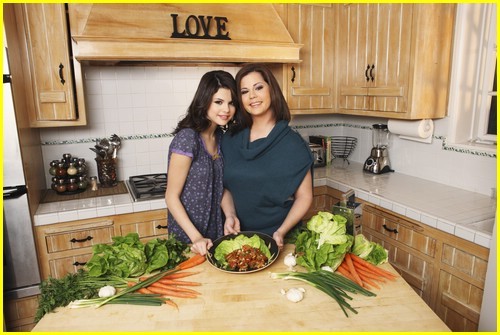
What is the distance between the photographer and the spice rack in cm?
262

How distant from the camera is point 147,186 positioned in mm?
2773

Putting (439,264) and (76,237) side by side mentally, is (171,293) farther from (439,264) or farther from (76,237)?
(439,264)

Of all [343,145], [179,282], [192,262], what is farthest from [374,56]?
[179,282]

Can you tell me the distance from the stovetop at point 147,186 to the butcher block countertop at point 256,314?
55.5 inches

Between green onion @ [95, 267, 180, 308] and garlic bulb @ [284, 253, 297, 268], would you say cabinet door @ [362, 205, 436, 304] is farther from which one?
green onion @ [95, 267, 180, 308]

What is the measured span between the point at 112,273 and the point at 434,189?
2.18 m

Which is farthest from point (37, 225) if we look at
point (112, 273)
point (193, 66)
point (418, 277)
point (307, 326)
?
point (418, 277)

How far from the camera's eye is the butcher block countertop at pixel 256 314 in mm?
1088

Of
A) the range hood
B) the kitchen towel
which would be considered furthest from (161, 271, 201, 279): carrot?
the kitchen towel

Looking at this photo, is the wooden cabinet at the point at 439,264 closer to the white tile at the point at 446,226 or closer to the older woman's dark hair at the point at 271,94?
the white tile at the point at 446,226

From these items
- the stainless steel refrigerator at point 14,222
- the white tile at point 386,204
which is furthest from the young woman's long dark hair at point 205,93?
the white tile at point 386,204

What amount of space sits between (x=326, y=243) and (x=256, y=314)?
15.6 inches

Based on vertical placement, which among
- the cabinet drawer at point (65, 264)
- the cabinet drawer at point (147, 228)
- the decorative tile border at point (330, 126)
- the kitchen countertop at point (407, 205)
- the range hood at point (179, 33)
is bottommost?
the cabinet drawer at point (65, 264)

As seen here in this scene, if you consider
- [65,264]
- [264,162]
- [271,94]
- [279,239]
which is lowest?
[65,264]
